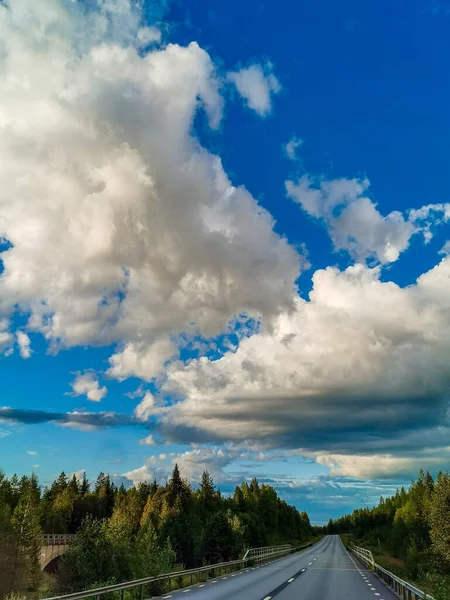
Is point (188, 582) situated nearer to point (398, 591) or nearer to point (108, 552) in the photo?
point (398, 591)

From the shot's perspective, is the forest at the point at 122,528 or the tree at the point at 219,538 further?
the tree at the point at 219,538

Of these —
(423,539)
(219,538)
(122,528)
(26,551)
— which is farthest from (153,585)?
(423,539)

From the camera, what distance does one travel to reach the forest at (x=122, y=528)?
119 ft

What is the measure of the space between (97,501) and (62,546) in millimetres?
71023

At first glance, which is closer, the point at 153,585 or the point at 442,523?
the point at 153,585

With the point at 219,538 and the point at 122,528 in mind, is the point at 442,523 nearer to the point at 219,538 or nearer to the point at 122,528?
the point at 219,538

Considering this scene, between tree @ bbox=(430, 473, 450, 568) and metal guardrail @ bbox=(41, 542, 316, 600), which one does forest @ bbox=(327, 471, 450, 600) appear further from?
metal guardrail @ bbox=(41, 542, 316, 600)

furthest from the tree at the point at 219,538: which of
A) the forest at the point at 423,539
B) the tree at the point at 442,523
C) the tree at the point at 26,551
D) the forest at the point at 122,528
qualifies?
the tree at the point at 442,523

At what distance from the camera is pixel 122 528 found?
49.8 meters

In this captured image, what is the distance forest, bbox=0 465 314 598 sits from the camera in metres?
36.2

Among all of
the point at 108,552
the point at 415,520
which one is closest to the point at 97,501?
the point at 415,520

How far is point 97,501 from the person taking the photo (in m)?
152

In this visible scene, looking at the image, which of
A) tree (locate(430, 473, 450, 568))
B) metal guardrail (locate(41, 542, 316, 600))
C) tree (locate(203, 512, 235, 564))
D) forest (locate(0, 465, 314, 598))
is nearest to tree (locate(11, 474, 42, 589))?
forest (locate(0, 465, 314, 598))

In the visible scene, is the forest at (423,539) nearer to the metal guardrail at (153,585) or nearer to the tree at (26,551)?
the metal guardrail at (153,585)
